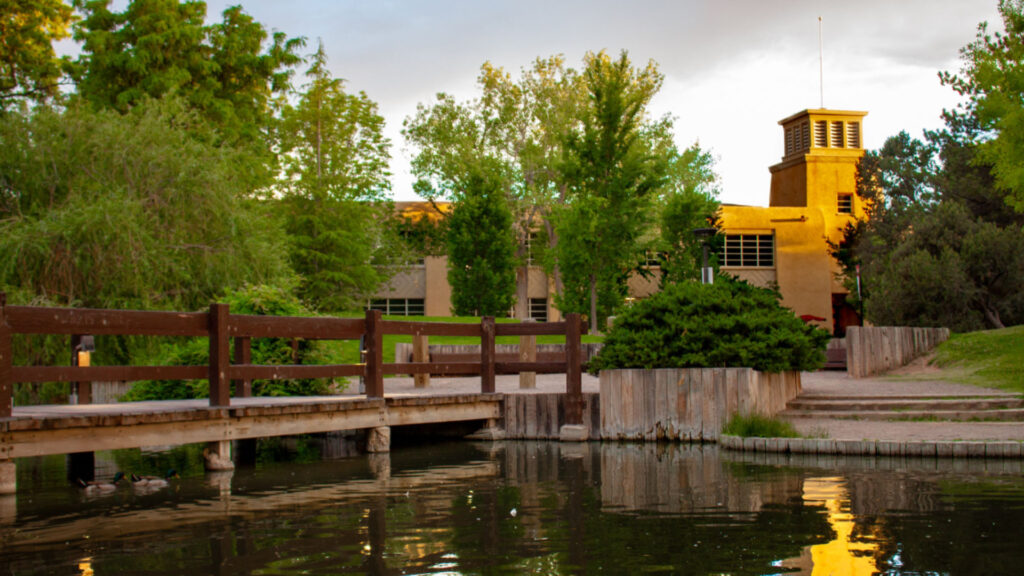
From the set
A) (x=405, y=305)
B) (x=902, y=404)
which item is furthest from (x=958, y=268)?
(x=405, y=305)

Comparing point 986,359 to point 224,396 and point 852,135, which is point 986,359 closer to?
point 224,396

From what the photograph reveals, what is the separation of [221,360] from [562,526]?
17.1 ft

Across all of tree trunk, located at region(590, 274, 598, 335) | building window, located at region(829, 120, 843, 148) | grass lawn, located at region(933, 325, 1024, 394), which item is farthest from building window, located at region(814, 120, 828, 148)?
grass lawn, located at region(933, 325, 1024, 394)

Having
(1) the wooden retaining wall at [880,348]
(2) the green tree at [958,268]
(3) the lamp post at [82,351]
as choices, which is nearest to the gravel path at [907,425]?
(1) the wooden retaining wall at [880,348]

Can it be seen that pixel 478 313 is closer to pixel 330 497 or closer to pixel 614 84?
pixel 614 84

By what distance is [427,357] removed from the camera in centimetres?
2070

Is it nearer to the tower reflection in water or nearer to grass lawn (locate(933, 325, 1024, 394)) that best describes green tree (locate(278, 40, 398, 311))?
grass lawn (locate(933, 325, 1024, 394))

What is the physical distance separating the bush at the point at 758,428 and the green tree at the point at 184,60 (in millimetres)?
25076

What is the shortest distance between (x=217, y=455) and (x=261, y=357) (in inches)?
170

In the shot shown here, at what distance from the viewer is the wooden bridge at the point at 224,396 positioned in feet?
31.3

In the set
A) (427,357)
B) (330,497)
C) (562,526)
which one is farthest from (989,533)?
(427,357)

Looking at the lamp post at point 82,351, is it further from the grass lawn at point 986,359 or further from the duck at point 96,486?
the grass lawn at point 986,359

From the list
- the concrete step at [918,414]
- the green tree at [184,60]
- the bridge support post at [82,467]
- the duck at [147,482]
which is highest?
the green tree at [184,60]

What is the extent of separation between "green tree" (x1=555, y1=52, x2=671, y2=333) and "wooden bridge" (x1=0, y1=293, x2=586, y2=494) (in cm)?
1646
